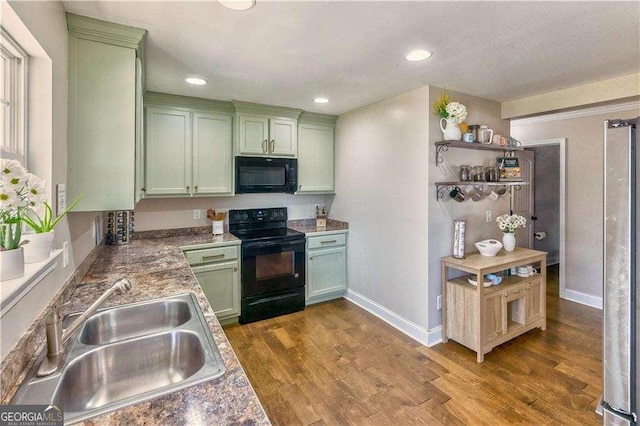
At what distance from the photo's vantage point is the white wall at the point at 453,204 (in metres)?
2.80

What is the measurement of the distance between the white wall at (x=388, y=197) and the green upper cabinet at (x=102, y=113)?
2208mm

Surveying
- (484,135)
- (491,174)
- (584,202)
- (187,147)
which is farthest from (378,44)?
(584,202)

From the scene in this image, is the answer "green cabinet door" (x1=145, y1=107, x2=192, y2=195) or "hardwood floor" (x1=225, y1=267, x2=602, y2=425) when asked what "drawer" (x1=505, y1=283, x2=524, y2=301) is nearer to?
"hardwood floor" (x1=225, y1=267, x2=602, y2=425)

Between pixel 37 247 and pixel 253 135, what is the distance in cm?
252

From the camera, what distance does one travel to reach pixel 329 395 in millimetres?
2148

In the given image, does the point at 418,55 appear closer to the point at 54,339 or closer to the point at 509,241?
the point at 509,241

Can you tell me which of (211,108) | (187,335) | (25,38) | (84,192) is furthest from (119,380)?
(211,108)

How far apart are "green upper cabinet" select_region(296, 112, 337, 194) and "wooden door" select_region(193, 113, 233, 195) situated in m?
0.86

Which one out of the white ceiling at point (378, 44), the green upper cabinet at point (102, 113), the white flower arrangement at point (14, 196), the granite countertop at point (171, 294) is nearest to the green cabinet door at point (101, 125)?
the green upper cabinet at point (102, 113)

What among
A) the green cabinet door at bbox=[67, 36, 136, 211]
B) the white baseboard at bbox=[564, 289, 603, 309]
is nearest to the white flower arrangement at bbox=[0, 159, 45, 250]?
the green cabinet door at bbox=[67, 36, 136, 211]

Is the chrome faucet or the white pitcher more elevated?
the white pitcher

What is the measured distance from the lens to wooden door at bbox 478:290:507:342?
8.43ft

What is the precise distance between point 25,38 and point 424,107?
2.59 m

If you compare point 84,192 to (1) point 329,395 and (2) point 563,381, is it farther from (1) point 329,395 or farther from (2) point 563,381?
(2) point 563,381
